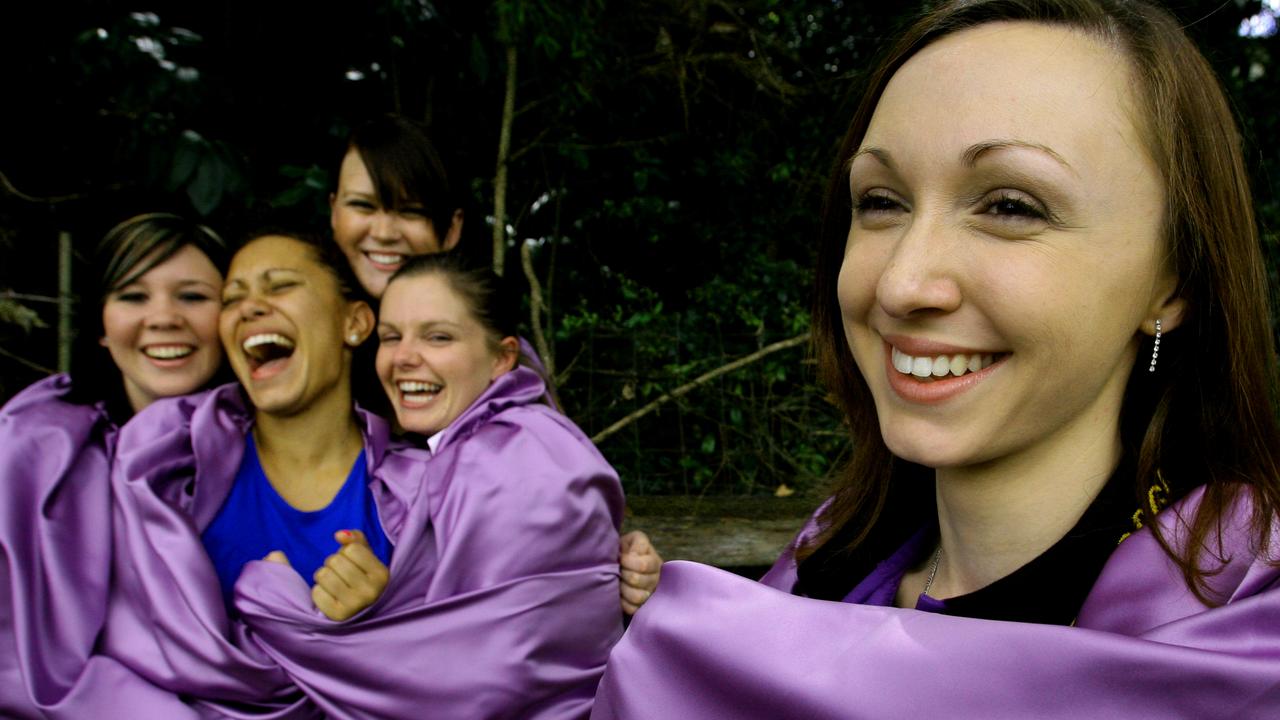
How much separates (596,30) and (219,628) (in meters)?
3.35

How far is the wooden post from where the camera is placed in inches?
138

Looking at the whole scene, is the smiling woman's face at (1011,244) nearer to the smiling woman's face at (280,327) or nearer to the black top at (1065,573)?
the black top at (1065,573)

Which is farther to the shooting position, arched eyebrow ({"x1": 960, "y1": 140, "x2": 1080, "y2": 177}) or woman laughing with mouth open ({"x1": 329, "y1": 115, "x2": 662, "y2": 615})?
woman laughing with mouth open ({"x1": 329, "y1": 115, "x2": 662, "y2": 615})

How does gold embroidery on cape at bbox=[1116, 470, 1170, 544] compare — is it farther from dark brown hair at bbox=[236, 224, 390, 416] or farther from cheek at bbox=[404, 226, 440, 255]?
cheek at bbox=[404, 226, 440, 255]

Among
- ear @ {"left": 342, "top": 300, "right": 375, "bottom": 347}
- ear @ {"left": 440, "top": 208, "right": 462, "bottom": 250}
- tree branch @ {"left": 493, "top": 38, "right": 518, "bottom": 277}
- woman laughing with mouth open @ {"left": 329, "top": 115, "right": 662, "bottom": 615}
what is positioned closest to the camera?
ear @ {"left": 342, "top": 300, "right": 375, "bottom": 347}

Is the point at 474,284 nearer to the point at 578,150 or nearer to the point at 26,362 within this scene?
the point at 26,362

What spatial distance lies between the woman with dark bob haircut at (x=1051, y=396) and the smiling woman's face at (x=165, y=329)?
1794mm

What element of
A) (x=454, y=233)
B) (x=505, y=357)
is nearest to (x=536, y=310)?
(x=454, y=233)

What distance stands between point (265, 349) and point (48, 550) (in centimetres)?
65

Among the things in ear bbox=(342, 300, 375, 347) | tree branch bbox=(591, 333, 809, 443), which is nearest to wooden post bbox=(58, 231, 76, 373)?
ear bbox=(342, 300, 375, 347)

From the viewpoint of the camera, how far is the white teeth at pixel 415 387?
2.37m

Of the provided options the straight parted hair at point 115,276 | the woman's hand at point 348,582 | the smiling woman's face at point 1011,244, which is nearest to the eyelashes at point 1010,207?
the smiling woman's face at point 1011,244

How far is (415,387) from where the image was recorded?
A: 237cm

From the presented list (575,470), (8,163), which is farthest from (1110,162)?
(8,163)
